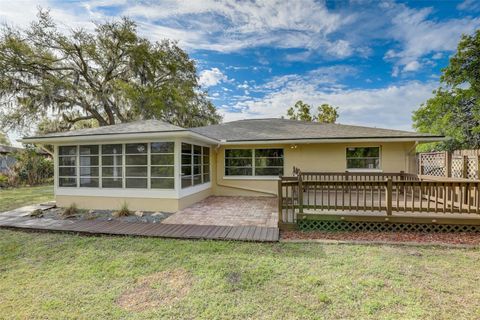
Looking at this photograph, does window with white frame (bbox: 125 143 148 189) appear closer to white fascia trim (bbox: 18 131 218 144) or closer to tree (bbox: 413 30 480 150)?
white fascia trim (bbox: 18 131 218 144)

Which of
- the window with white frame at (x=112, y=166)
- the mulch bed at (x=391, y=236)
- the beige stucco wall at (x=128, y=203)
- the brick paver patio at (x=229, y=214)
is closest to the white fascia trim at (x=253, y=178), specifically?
the brick paver patio at (x=229, y=214)

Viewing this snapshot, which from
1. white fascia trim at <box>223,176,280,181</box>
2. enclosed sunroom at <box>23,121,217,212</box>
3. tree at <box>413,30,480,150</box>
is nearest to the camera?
enclosed sunroom at <box>23,121,217,212</box>

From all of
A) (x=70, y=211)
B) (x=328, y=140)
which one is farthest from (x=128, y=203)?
(x=328, y=140)

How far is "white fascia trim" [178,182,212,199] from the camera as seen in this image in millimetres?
7445

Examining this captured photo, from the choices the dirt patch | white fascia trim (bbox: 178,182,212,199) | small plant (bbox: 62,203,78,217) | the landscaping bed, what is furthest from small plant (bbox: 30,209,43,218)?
the dirt patch

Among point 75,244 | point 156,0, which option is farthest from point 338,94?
point 75,244

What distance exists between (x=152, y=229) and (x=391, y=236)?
5470 mm

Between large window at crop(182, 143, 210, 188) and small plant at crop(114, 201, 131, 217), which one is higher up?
large window at crop(182, 143, 210, 188)

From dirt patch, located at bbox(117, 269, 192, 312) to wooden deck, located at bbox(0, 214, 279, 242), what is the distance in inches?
61.9

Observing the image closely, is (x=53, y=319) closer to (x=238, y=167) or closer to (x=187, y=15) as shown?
(x=238, y=167)

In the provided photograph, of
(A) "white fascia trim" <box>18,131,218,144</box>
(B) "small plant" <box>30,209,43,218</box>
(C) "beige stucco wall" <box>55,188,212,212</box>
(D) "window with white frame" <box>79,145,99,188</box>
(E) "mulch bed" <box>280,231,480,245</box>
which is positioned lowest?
(E) "mulch bed" <box>280,231,480,245</box>

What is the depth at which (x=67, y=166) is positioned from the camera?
8117 millimetres

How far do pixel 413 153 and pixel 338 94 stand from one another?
9.77 meters

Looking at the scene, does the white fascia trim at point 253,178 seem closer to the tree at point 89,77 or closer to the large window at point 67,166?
the large window at point 67,166
